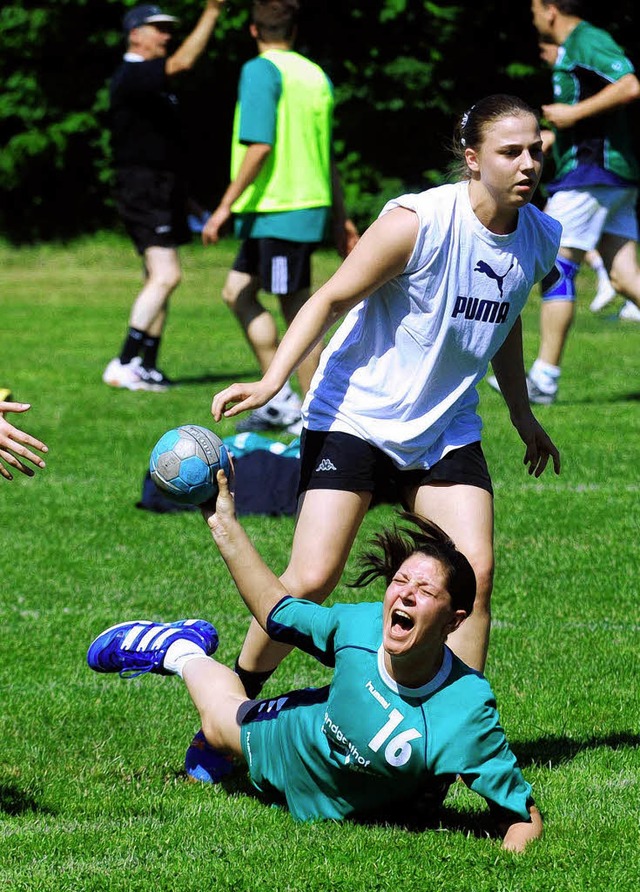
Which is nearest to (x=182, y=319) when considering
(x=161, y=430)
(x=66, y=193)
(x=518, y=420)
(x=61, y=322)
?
(x=61, y=322)

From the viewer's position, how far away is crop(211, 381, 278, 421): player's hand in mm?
4039

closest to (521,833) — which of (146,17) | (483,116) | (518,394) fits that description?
(518,394)

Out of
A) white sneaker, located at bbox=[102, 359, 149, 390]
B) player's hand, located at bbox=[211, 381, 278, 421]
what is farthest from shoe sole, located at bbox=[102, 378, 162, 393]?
player's hand, located at bbox=[211, 381, 278, 421]

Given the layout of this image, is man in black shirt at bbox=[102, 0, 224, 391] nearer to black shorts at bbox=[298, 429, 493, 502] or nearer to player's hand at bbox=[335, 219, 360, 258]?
player's hand at bbox=[335, 219, 360, 258]

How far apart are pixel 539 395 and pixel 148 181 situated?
13.6ft

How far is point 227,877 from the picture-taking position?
3559 millimetres

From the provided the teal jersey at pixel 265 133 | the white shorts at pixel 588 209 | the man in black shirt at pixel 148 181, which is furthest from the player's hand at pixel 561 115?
the man in black shirt at pixel 148 181

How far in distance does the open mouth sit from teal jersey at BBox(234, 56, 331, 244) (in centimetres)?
623

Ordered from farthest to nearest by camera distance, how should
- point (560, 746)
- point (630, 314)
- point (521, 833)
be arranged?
1. point (630, 314)
2. point (560, 746)
3. point (521, 833)

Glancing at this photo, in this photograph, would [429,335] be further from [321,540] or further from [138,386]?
[138,386]

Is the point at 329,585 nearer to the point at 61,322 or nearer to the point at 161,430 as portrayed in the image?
the point at 161,430

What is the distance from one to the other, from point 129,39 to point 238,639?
26.5 feet

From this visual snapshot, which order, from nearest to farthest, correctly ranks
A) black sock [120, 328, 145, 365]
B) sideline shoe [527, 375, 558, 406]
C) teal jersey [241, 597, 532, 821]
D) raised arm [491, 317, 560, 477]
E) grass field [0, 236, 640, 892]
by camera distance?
grass field [0, 236, 640, 892] → teal jersey [241, 597, 532, 821] → raised arm [491, 317, 560, 477] → sideline shoe [527, 375, 558, 406] → black sock [120, 328, 145, 365]

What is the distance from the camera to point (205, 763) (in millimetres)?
4480
